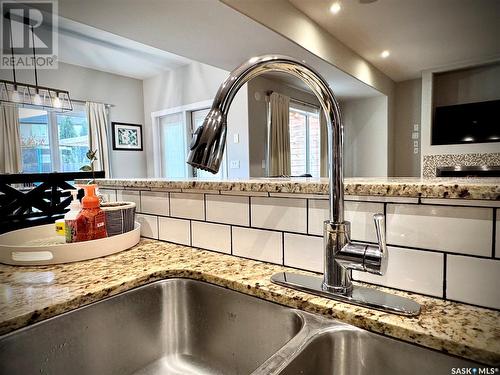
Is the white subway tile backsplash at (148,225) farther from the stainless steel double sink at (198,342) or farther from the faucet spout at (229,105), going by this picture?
the faucet spout at (229,105)

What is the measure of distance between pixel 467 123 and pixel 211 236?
14.9 ft

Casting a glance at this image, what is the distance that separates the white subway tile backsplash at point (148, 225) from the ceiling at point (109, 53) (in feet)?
9.91

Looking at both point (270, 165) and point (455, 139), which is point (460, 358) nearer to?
point (270, 165)

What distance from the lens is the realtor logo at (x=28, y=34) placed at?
2.75 meters

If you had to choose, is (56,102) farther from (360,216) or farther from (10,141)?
(360,216)

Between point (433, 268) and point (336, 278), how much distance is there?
0.16 meters

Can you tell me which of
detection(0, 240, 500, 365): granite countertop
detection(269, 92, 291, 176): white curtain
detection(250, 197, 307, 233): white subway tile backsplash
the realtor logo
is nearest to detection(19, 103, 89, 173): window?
the realtor logo

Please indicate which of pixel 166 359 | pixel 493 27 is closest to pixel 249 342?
pixel 166 359

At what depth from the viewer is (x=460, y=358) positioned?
1.27ft

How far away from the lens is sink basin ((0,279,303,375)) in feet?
1.63

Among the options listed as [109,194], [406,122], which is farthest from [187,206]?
[406,122]

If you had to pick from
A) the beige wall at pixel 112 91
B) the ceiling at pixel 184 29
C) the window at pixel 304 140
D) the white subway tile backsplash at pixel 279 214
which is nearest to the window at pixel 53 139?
the beige wall at pixel 112 91

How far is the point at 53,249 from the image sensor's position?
2.32 ft

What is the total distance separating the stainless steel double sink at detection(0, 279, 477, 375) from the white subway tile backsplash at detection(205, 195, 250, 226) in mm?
183
